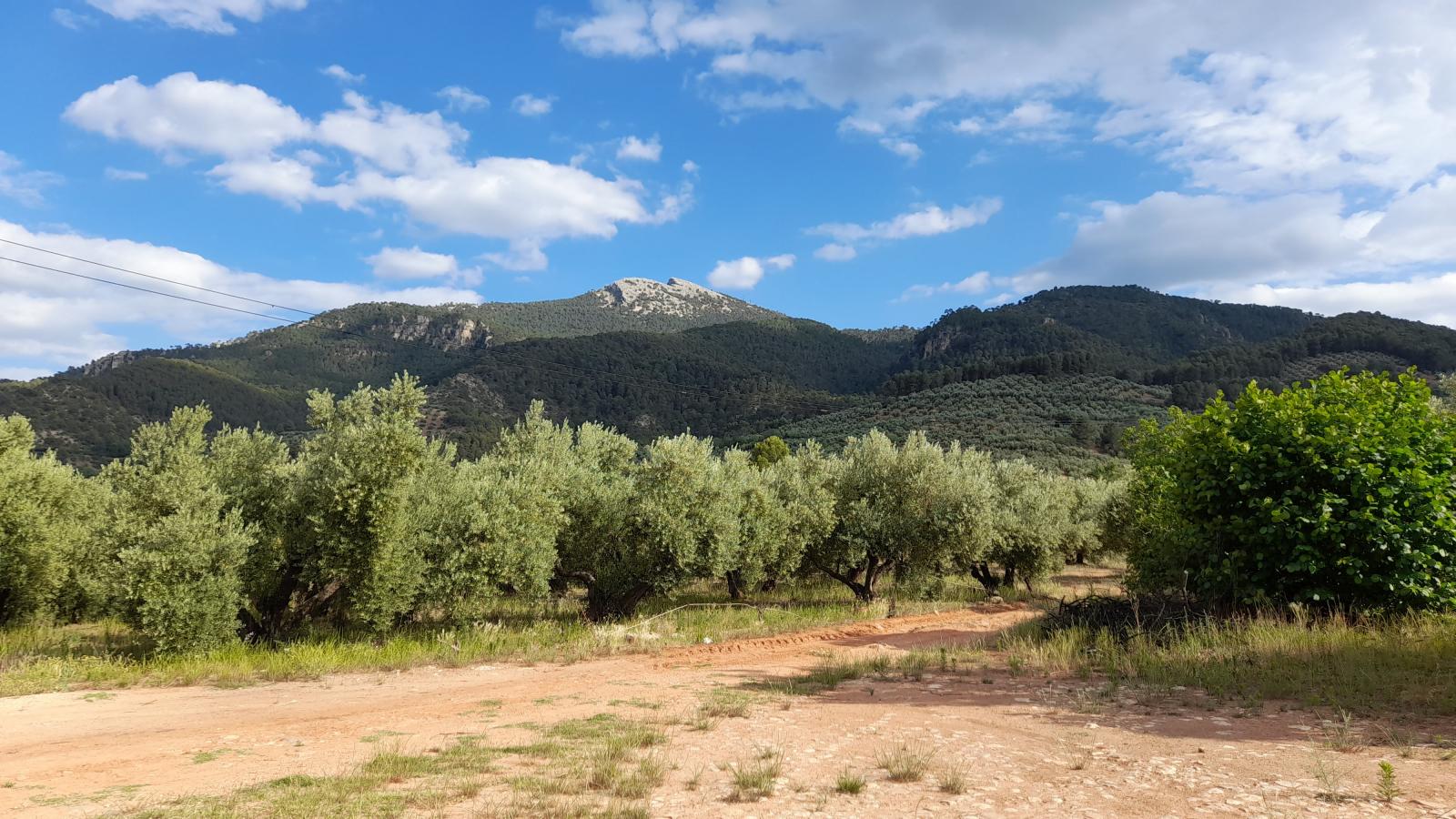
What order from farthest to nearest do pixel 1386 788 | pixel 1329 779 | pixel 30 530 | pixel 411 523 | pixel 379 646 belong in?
pixel 30 530
pixel 411 523
pixel 379 646
pixel 1329 779
pixel 1386 788

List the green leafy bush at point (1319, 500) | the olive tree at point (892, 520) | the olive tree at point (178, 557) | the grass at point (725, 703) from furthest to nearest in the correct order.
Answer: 1. the olive tree at point (892, 520)
2. the olive tree at point (178, 557)
3. the green leafy bush at point (1319, 500)
4. the grass at point (725, 703)

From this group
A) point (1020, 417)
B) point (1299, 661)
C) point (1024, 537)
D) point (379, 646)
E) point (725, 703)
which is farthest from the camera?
point (1020, 417)

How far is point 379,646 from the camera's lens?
16.2 m

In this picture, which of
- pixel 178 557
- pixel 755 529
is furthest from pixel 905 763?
pixel 755 529

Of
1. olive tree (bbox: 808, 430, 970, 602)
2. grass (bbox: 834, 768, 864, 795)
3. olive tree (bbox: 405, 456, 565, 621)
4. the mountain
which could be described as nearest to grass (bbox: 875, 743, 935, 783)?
grass (bbox: 834, 768, 864, 795)

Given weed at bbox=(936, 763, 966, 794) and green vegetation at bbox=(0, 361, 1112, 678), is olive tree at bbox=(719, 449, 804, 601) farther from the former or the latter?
weed at bbox=(936, 763, 966, 794)

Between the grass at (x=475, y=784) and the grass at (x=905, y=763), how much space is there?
2.29 meters

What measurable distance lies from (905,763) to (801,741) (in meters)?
1.73

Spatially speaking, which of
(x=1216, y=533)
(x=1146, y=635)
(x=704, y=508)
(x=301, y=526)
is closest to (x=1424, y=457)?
(x=1216, y=533)

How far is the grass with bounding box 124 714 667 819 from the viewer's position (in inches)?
235

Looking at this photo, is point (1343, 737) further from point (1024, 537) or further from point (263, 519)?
point (1024, 537)

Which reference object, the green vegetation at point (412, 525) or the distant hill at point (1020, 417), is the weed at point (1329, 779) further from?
the distant hill at point (1020, 417)

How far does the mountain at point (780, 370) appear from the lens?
95.8 meters

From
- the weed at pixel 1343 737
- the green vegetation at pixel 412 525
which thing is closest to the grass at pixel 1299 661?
the weed at pixel 1343 737
